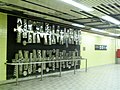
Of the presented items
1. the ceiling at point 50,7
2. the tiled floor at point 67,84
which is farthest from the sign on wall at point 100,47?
the ceiling at point 50,7

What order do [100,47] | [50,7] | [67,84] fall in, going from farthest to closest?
1. [100,47]
2. [67,84]
3. [50,7]

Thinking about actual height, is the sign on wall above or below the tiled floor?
above

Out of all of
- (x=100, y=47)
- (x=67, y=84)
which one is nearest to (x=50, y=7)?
(x=67, y=84)

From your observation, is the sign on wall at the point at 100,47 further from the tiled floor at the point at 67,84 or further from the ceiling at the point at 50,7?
the ceiling at the point at 50,7

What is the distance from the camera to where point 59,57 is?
988 cm

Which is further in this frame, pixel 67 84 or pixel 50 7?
pixel 67 84

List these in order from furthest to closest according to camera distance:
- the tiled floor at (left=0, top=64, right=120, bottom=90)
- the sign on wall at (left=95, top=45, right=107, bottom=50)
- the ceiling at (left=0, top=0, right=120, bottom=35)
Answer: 1. the sign on wall at (left=95, top=45, right=107, bottom=50)
2. the tiled floor at (left=0, top=64, right=120, bottom=90)
3. the ceiling at (left=0, top=0, right=120, bottom=35)

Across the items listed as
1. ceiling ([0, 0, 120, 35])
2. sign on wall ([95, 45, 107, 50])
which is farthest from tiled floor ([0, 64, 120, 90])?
sign on wall ([95, 45, 107, 50])

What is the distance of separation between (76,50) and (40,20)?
396 cm

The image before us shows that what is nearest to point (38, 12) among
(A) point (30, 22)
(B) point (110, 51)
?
(A) point (30, 22)

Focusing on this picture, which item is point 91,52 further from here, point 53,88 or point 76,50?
point 53,88

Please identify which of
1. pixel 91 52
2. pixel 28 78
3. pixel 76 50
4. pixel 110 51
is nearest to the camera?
pixel 28 78

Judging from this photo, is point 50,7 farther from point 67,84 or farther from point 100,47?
point 100,47

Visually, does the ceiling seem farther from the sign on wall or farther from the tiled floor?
the sign on wall
